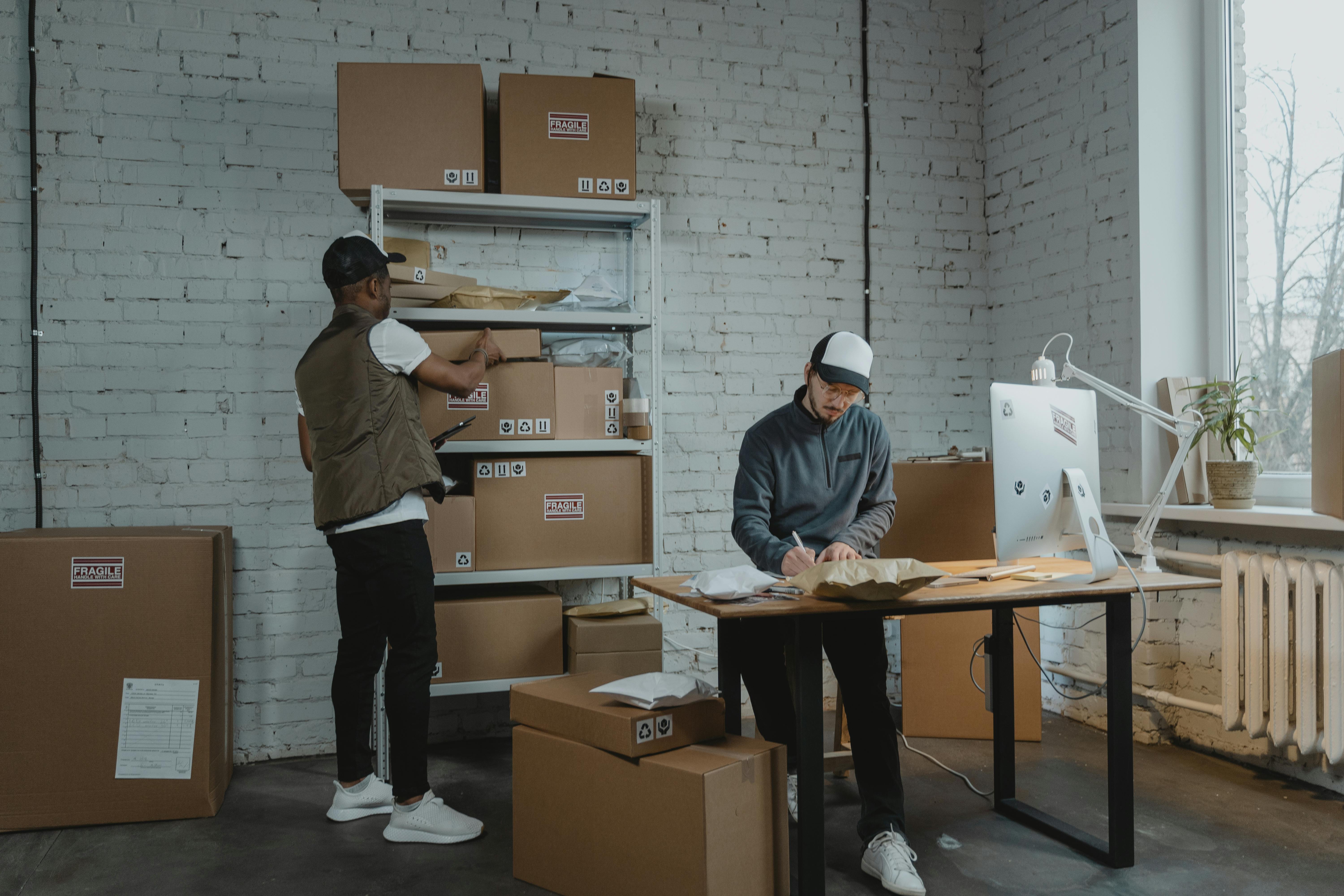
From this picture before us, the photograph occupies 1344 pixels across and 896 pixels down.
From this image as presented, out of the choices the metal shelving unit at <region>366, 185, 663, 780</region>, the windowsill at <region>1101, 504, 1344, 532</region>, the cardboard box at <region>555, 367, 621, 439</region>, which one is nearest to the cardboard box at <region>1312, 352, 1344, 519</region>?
the windowsill at <region>1101, 504, 1344, 532</region>

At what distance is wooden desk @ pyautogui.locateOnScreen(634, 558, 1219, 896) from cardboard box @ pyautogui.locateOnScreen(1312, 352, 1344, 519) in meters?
0.40

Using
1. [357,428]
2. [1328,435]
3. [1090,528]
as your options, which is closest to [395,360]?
[357,428]

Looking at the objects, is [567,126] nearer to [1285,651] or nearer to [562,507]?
[562,507]

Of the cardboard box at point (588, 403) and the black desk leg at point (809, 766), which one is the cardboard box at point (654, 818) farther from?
the cardboard box at point (588, 403)

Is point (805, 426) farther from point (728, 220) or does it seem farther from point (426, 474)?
point (728, 220)

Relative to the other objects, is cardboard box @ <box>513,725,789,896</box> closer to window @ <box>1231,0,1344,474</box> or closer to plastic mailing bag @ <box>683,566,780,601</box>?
plastic mailing bag @ <box>683,566,780,601</box>

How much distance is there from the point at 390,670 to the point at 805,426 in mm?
1266

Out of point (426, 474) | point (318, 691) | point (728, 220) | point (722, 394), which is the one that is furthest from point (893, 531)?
point (318, 691)

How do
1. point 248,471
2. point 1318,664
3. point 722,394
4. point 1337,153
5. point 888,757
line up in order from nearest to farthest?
point 888,757 → point 1318,664 → point 1337,153 → point 248,471 → point 722,394

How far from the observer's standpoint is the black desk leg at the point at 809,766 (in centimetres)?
188

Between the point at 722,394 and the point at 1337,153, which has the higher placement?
the point at 1337,153

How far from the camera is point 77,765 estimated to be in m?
2.54

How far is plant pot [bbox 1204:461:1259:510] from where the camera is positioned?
2.88m

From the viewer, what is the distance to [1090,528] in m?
2.11
